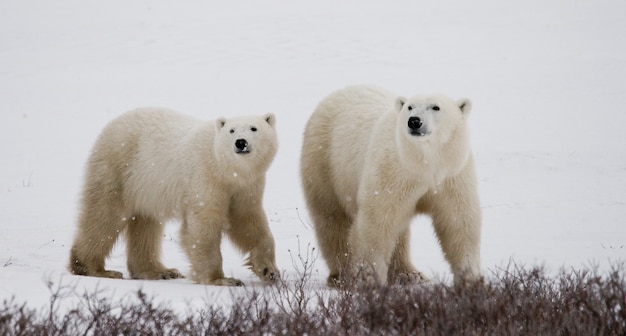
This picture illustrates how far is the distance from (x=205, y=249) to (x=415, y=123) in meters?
1.86

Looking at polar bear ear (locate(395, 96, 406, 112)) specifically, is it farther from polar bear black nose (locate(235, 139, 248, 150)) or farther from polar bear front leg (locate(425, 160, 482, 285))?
polar bear black nose (locate(235, 139, 248, 150))

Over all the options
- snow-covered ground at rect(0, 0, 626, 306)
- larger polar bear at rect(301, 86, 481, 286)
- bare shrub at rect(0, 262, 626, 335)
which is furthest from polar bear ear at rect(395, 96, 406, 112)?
bare shrub at rect(0, 262, 626, 335)

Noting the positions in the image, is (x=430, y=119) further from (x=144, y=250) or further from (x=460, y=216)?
(x=144, y=250)

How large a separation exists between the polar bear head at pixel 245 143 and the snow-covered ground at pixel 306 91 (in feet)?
2.97

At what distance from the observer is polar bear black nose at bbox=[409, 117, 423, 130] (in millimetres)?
5117

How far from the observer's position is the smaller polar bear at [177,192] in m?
6.03

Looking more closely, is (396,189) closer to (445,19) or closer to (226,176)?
(226,176)

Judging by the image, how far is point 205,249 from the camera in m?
6.03

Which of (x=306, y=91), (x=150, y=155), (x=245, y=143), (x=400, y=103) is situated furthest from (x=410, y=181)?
(x=306, y=91)

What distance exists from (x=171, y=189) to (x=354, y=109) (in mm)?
1506

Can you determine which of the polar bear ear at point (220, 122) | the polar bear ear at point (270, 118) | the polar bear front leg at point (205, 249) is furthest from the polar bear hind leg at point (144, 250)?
the polar bear ear at point (270, 118)

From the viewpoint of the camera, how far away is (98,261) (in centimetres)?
680

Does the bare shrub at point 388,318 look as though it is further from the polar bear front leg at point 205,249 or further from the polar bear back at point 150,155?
the polar bear back at point 150,155

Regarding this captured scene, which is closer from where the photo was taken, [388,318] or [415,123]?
[388,318]
